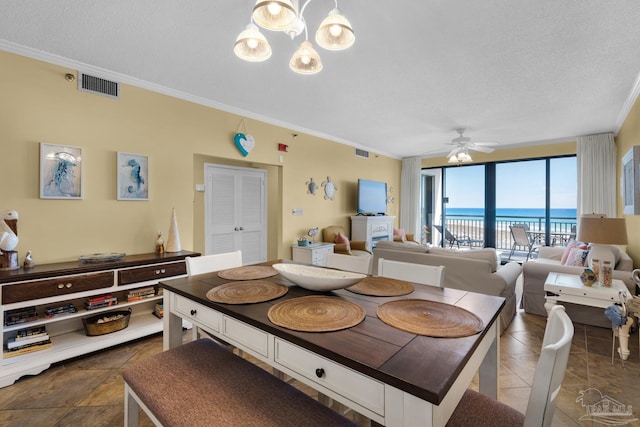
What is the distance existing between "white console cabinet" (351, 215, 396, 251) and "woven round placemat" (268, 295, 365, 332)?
14.0 feet

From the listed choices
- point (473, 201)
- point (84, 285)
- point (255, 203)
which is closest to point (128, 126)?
point (84, 285)

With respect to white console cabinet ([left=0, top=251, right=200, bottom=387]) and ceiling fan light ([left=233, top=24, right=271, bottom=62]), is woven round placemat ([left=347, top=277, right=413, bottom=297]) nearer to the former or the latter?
ceiling fan light ([left=233, top=24, right=271, bottom=62])

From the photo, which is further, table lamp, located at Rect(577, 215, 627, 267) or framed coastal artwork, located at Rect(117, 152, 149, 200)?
framed coastal artwork, located at Rect(117, 152, 149, 200)

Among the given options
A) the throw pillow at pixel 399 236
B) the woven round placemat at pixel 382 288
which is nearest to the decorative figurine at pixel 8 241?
the woven round placemat at pixel 382 288

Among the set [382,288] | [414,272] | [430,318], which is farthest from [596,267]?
[430,318]

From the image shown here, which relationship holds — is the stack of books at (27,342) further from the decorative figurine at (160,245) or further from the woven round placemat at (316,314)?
the woven round placemat at (316,314)

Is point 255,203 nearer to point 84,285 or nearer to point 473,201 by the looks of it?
point 84,285

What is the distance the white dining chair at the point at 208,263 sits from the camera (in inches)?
75.4

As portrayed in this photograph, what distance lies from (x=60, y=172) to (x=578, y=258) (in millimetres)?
5528

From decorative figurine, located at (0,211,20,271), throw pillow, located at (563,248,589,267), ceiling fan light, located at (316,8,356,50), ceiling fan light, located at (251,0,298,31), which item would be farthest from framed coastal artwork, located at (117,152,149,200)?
throw pillow, located at (563,248,589,267)

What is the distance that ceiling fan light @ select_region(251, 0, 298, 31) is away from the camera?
132 cm

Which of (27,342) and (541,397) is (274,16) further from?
(27,342)

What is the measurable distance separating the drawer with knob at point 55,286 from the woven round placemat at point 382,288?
2177mm

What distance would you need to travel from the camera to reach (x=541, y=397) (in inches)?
30.0
